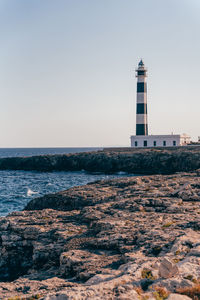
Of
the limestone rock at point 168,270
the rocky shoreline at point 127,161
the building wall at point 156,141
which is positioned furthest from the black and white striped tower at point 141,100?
the limestone rock at point 168,270

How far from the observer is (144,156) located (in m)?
65.6

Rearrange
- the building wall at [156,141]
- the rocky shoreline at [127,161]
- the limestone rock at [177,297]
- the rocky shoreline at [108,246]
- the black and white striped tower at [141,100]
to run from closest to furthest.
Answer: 1. the limestone rock at [177,297]
2. the rocky shoreline at [108,246]
3. the rocky shoreline at [127,161]
4. the black and white striped tower at [141,100]
5. the building wall at [156,141]

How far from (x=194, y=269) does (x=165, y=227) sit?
13.3 feet

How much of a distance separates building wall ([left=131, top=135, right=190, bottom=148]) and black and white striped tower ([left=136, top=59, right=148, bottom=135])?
5.13ft

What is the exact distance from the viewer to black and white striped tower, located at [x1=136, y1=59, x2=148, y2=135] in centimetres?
7425

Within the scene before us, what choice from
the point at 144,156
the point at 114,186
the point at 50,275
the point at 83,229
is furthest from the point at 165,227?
the point at 144,156

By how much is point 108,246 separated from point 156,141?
6562 centimetres

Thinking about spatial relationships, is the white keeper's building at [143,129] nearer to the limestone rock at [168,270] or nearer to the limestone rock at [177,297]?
the limestone rock at [168,270]

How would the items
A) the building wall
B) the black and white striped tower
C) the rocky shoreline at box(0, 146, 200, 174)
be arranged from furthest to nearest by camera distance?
the building wall
the black and white striped tower
the rocky shoreline at box(0, 146, 200, 174)

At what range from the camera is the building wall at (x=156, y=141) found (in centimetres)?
7706

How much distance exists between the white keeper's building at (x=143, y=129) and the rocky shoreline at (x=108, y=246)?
54.3 m

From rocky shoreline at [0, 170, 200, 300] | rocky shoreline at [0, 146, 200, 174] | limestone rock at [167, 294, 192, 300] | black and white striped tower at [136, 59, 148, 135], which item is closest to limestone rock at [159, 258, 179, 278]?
rocky shoreline at [0, 170, 200, 300]

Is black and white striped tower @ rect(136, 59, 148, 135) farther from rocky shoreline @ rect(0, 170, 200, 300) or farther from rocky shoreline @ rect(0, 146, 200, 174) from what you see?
rocky shoreline @ rect(0, 170, 200, 300)

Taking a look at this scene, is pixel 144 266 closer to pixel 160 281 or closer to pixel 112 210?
pixel 160 281
